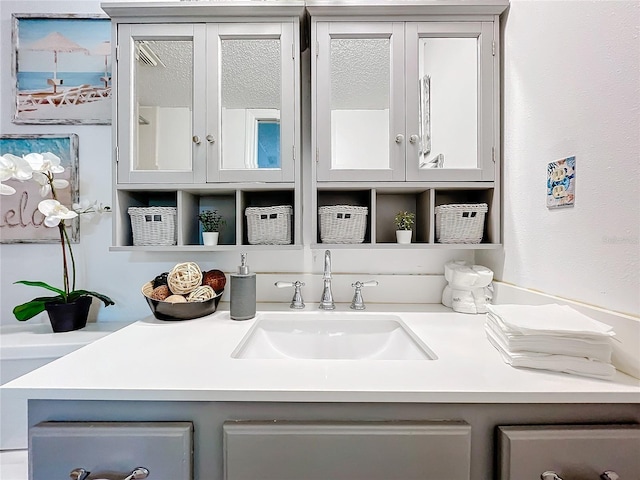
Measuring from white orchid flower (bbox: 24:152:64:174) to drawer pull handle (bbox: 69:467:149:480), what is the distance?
41.1 inches

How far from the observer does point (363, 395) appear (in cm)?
60

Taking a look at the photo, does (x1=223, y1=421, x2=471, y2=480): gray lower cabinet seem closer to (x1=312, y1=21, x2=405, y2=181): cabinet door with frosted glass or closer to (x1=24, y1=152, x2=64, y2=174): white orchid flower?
(x1=312, y1=21, x2=405, y2=181): cabinet door with frosted glass

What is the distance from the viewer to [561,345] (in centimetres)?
68

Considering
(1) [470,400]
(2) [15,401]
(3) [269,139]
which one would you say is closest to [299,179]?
(3) [269,139]

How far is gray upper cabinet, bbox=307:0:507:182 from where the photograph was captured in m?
1.10

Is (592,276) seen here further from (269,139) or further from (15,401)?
(15,401)

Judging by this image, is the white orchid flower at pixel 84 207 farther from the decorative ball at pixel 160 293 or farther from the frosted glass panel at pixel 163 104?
the decorative ball at pixel 160 293

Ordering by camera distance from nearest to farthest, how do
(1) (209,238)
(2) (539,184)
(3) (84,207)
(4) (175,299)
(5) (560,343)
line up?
(5) (560,343)
(2) (539,184)
(4) (175,299)
(1) (209,238)
(3) (84,207)

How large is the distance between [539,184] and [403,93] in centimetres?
53

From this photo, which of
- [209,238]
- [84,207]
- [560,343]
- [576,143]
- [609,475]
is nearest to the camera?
[609,475]

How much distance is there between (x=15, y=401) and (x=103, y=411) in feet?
2.86

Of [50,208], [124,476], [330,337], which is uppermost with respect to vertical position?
[50,208]

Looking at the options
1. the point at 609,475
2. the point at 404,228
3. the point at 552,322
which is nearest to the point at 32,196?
the point at 404,228

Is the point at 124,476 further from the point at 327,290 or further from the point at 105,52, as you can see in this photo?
the point at 105,52
